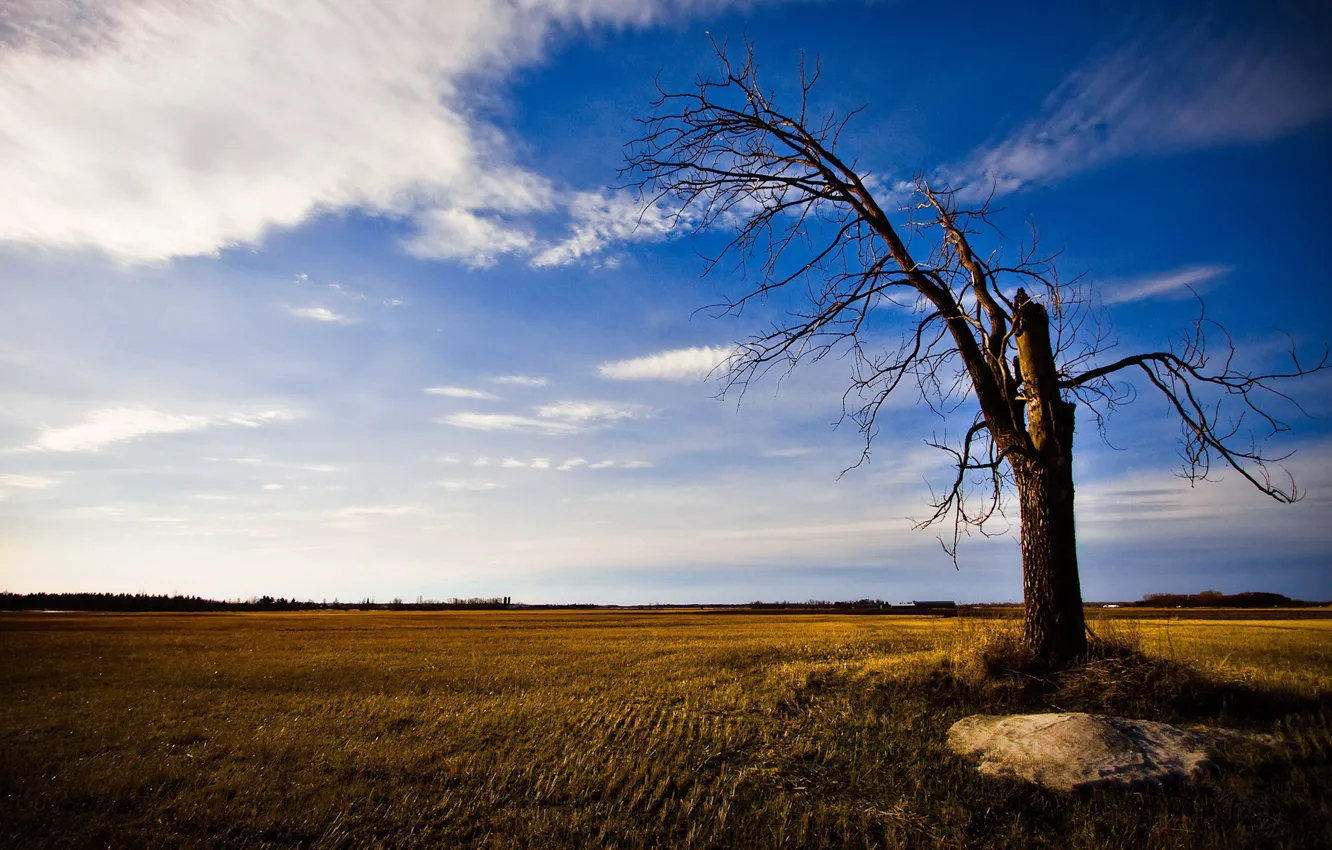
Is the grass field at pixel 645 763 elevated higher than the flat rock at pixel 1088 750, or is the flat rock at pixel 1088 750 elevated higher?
the flat rock at pixel 1088 750

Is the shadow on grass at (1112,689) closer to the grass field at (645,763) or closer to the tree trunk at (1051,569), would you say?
the grass field at (645,763)

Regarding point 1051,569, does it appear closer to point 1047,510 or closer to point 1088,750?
point 1047,510

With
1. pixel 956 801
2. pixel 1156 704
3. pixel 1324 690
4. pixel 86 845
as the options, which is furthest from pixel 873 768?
pixel 86 845

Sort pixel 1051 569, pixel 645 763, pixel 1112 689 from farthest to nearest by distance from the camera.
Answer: pixel 1051 569 → pixel 1112 689 → pixel 645 763

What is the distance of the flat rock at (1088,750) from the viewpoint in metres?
5.81

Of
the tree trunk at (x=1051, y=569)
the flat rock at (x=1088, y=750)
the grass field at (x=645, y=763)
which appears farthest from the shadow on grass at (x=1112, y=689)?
the flat rock at (x=1088, y=750)

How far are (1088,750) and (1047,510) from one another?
4.49 metres

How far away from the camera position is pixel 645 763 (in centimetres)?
700

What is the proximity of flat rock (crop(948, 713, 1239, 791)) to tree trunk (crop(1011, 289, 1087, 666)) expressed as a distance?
2.71m

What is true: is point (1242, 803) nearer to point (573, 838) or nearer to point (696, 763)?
point (696, 763)

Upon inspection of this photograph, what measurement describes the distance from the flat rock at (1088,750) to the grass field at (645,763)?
18 centimetres

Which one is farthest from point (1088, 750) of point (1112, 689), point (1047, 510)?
point (1047, 510)

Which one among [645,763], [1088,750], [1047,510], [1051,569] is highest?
[1047,510]

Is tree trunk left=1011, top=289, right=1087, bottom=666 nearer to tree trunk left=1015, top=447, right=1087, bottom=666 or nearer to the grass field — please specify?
tree trunk left=1015, top=447, right=1087, bottom=666
